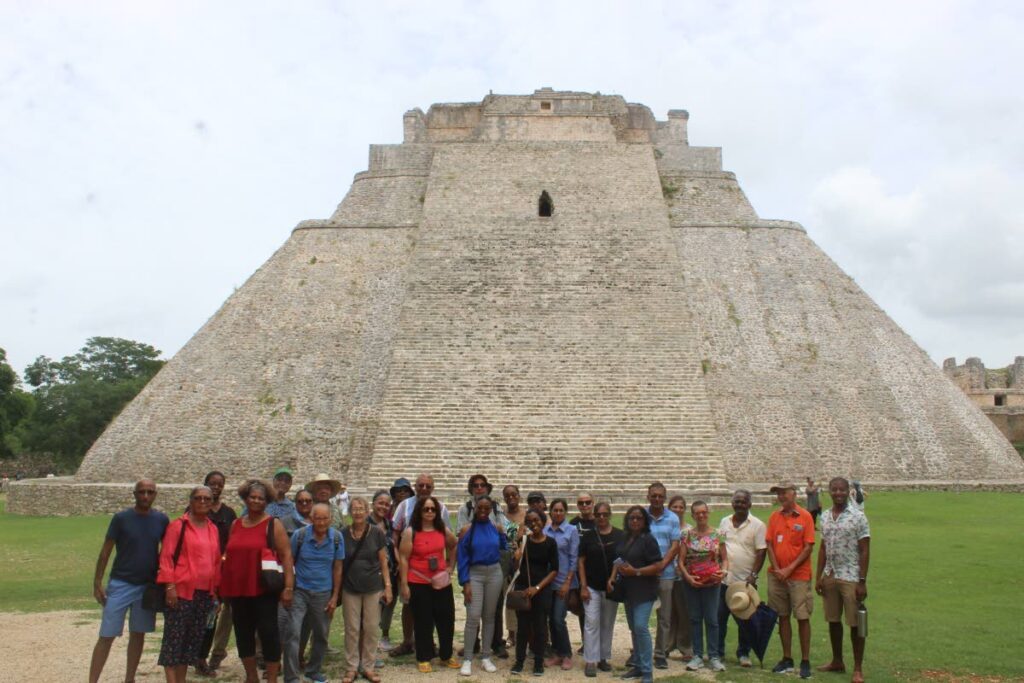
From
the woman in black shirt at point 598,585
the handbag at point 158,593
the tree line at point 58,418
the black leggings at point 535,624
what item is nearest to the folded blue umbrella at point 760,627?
the woman in black shirt at point 598,585

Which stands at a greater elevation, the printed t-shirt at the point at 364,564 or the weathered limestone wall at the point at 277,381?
the weathered limestone wall at the point at 277,381

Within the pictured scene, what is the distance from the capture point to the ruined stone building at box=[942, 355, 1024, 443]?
29703 mm

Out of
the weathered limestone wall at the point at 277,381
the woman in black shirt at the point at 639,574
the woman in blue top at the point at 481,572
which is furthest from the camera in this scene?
the weathered limestone wall at the point at 277,381

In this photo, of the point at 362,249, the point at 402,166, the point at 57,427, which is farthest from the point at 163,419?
the point at 57,427

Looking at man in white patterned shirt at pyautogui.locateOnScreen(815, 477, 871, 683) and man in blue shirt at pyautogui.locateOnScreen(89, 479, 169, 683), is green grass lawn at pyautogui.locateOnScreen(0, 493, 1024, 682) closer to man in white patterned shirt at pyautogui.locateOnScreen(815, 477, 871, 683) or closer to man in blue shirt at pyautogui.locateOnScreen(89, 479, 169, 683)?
man in white patterned shirt at pyautogui.locateOnScreen(815, 477, 871, 683)

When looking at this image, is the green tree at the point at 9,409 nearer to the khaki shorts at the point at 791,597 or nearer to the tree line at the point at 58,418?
the tree line at the point at 58,418

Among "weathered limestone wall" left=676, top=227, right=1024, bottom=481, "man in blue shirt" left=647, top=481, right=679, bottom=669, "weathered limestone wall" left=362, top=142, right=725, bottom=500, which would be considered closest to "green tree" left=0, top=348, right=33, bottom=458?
"weathered limestone wall" left=362, top=142, right=725, bottom=500

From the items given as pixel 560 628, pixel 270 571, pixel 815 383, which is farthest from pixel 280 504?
pixel 815 383

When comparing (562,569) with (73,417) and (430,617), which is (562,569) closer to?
(430,617)

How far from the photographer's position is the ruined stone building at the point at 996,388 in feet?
97.5

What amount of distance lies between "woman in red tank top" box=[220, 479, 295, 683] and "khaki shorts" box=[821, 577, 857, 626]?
11.8 feet

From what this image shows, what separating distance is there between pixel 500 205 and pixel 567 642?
16.9 m

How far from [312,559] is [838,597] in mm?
3555

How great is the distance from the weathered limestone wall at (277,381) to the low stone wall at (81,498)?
91 cm
